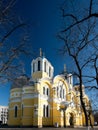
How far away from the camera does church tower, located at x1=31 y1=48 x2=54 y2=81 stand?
4809 centimetres

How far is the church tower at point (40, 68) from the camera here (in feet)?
158

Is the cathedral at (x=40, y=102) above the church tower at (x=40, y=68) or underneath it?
underneath

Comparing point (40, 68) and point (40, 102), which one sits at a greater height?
point (40, 68)

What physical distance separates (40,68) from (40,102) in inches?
345

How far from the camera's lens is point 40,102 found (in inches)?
1678

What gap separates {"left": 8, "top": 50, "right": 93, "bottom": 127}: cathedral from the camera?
42.2 meters

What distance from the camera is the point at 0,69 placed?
31.6 feet

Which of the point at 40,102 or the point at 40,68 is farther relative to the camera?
the point at 40,68

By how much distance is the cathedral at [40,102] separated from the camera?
42.2 metres

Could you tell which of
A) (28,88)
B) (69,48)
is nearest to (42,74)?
(28,88)

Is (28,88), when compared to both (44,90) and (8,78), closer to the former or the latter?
(44,90)

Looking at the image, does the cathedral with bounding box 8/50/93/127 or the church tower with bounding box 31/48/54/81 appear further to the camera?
the church tower with bounding box 31/48/54/81

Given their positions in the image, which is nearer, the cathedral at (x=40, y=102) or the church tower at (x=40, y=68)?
the cathedral at (x=40, y=102)

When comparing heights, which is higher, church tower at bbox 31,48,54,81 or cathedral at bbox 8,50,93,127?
church tower at bbox 31,48,54,81
